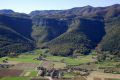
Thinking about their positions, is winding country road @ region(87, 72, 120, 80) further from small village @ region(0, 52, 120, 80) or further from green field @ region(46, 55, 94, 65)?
green field @ region(46, 55, 94, 65)

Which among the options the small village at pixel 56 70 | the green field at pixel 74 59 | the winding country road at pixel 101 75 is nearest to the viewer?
the small village at pixel 56 70

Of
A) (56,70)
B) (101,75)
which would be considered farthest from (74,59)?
(101,75)

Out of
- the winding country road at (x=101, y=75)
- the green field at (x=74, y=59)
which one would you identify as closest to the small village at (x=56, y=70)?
the winding country road at (x=101, y=75)

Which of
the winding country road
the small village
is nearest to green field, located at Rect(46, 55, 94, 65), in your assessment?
the small village

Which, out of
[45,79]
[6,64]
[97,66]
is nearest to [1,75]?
[45,79]

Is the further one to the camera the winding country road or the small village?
the winding country road

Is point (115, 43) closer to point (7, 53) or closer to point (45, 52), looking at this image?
point (45, 52)

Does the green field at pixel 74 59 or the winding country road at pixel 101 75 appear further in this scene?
the green field at pixel 74 59

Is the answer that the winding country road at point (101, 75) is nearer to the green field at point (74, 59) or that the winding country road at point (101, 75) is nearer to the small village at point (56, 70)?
the small village at point (56, 70)

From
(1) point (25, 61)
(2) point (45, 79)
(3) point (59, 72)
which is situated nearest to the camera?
(2) point (45, 79)

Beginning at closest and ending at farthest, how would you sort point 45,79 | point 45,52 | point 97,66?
1. point 45,79
2. point 97,66
3. point 45,52

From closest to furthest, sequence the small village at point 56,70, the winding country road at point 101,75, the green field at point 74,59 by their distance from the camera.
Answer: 1. the small village at point 56,70
2. the winding country road at point 101,75
3. the green field at point 74,59
